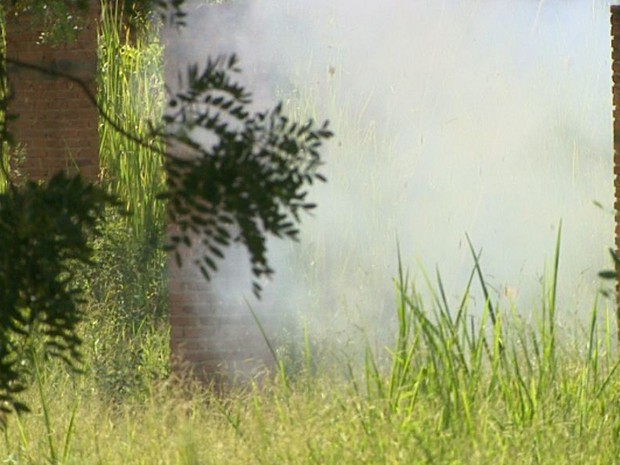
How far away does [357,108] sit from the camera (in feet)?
30.2

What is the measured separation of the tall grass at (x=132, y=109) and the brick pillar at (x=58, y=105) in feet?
0.44

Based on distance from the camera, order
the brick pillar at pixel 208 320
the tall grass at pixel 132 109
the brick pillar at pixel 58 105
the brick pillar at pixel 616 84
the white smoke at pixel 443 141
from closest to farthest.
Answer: the brick pillar at pixel 616 84 → the brick pillar at pixel 208 320 → the white smoke at pixel 443 141 → the tall grass at pixel 132 109 → the brick pillar at pixel 58 105

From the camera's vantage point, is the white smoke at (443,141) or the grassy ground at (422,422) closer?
the grassy ground at (422,422)

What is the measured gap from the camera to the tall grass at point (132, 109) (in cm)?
934

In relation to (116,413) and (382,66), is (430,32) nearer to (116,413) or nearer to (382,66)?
(382,66)

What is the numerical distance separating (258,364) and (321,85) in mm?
2260

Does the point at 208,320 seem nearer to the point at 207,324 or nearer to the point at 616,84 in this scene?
the point at 207,324

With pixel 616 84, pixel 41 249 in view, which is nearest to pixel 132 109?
pixel 616 84

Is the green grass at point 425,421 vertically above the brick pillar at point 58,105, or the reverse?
the brick pillar at point 58,105

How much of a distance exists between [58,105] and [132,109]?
2.03 ft

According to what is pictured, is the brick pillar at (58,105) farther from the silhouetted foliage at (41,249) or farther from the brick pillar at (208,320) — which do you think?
the silhouetted foliage at (41,249)

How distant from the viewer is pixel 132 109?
396 inches

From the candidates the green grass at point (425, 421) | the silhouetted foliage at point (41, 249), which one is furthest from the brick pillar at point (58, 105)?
the silhouetted foliage at point (41, 249)

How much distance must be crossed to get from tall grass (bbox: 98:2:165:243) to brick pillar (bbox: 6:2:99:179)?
0.44ft
